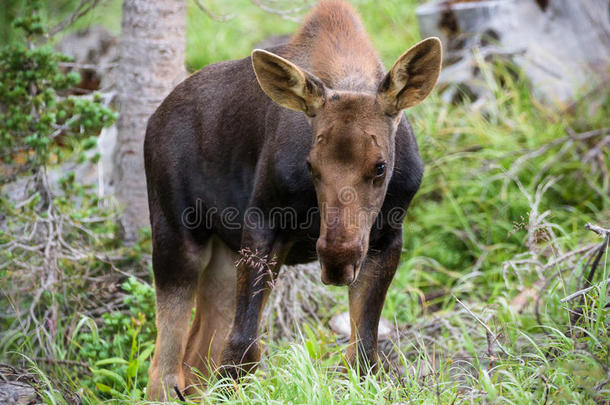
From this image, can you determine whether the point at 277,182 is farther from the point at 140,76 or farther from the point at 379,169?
the point at 140,76

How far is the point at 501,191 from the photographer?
6.91m

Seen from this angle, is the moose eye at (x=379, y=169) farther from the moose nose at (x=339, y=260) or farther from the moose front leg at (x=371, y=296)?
the moose front leg at (x=371, y=296)

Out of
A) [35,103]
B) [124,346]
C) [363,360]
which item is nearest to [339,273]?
[363,360]

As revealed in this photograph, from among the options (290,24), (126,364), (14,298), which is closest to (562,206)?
(126,364)

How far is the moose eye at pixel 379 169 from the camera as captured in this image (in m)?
3.52

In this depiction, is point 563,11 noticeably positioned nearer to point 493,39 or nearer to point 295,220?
point 493,39

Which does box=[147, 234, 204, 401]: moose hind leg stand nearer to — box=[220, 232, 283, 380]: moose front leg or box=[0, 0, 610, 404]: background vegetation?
box=[0, 0, 610, 404]: background vegetation

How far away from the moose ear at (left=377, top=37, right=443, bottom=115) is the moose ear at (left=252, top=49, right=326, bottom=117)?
0.33 meters

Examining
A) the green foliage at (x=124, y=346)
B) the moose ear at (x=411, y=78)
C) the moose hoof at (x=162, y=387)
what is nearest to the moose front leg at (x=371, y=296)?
the moose ear at (x=411, y=78)

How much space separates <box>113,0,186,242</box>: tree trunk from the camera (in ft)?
19.1

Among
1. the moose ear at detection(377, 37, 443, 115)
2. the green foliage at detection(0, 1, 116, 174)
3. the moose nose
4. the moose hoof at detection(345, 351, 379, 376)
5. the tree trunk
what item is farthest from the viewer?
the tree trunk

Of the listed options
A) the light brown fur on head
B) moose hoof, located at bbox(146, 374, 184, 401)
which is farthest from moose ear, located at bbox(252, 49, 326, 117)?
moose hoof, located at bbox(146, 374, 184, 401)

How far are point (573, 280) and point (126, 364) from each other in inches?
127

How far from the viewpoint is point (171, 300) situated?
459cm
